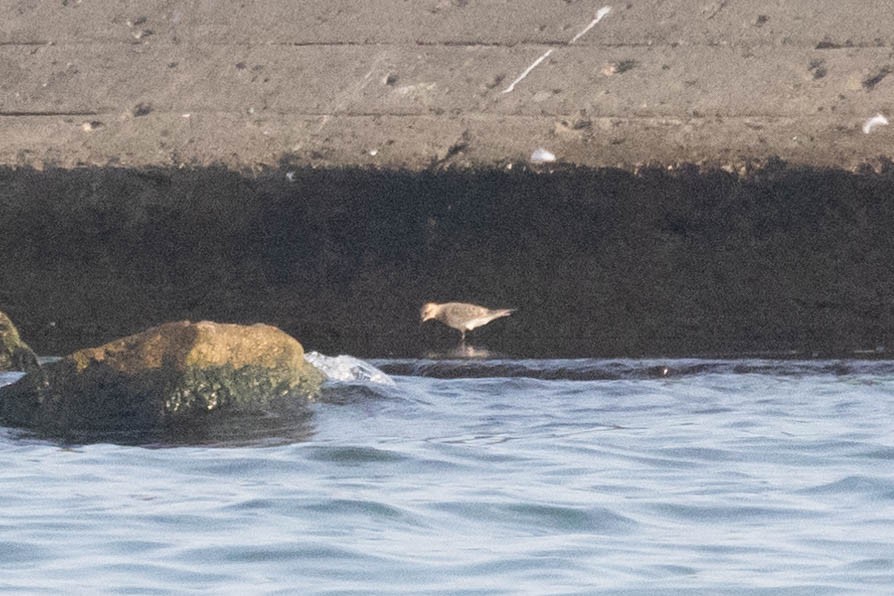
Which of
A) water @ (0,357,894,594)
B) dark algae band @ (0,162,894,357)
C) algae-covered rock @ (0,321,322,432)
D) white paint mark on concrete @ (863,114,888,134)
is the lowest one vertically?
water @ (0,357,894,594)

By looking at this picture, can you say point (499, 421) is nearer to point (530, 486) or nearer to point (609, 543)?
point (530, 486)

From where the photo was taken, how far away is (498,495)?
594 centimetres

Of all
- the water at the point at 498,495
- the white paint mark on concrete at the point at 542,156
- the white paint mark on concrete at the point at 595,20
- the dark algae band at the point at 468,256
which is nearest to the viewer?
the water at the point at 498,495

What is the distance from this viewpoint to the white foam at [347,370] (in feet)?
27.0

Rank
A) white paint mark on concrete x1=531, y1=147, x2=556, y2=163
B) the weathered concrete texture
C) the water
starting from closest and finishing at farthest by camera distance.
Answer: the water, white paint mark on concrete x1=531, y1=147, x2=556, y2=163, the weathered concrete texture

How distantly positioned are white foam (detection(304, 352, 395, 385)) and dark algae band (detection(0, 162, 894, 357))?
2.75 feet

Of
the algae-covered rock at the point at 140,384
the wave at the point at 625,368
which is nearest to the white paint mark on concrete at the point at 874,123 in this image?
the wave at the point at 625,368

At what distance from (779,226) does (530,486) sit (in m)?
3.61

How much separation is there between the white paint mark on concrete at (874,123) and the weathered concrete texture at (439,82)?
0.08 meters

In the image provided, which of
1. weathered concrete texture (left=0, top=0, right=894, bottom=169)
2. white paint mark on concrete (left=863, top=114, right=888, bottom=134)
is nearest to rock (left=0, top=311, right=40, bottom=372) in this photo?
weathered concrete texture (left=0, top=0, right=894, bottom=169)

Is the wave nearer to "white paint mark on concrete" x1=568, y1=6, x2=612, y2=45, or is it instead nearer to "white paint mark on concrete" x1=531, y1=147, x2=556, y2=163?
"white paint mark on concrete" x1=531, y1=147, x2=556, y2=163

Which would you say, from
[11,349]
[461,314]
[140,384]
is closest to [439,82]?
[461,314]

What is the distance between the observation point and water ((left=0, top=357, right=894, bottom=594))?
16.3ft

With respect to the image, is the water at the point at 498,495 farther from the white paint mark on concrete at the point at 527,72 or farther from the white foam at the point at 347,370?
the white paint mark on concrete at the point at 527,72
